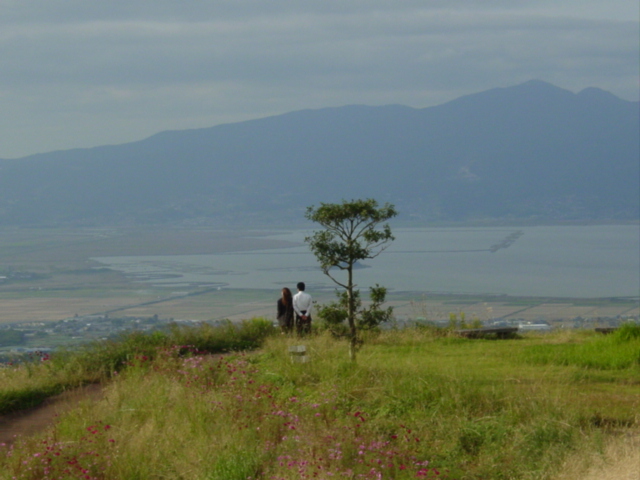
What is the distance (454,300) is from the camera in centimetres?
8912

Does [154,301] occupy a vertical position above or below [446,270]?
below

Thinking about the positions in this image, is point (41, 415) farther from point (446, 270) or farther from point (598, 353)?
point (446, 270)

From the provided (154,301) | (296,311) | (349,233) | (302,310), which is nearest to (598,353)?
(349,233)

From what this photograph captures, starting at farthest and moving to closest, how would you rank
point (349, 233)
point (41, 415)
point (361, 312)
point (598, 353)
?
point (598, 353), point (361, 312), point (349, 233), point (41, 415)

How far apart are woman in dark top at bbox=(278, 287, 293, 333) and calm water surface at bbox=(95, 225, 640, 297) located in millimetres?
84543

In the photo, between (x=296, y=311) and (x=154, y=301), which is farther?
(x=154, y=301)

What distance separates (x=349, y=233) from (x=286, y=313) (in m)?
4.33

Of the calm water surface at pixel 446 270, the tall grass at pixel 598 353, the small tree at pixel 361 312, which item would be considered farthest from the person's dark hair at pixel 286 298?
the calm water surface at pixel 446 270

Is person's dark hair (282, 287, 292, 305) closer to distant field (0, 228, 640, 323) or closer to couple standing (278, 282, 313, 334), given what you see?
couple standing (278, 282, 313, 334)

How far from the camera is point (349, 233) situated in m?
13.8

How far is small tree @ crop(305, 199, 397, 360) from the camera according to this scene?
530 inches

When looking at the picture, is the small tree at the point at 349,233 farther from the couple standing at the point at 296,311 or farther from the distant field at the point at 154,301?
the distant field at the point at 154,301

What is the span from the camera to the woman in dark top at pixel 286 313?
57.5ft

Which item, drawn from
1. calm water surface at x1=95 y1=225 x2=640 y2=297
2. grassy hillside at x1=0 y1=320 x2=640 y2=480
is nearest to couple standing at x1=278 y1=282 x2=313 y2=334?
grassy hillside at x1=0 y1=320 x2=640 y2=480
